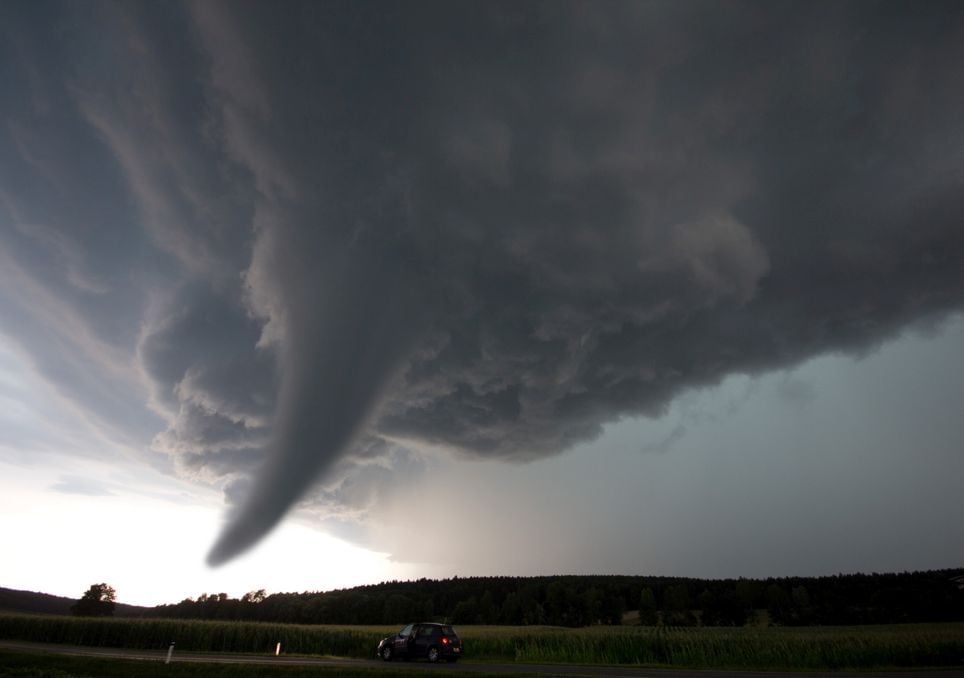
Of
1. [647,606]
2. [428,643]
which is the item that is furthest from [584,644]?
[647,606]

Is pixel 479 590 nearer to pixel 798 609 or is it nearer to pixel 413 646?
pixel 798 609

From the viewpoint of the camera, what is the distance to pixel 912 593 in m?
109

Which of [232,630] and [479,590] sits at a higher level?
[479,590]

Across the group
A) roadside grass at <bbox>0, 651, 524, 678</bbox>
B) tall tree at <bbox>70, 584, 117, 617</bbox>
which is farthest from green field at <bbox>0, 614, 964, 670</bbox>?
tall tree at <bbox>70, 584, 117, 617</bbox>

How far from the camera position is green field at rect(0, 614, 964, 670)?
3362 centimetres

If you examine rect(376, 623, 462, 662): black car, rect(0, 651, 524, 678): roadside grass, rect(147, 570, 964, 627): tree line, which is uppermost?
rect(147, 570, 964, 627): tree line

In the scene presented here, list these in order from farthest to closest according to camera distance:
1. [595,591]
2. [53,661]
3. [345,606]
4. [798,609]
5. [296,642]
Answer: [345,606]
[595,591]
[798,609]
[296,642]
[53,661]

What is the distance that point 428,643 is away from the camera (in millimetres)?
34812

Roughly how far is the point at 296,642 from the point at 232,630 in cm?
706

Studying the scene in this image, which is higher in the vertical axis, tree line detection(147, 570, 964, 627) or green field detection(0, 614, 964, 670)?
tree line detection(147, 570, 964, 627)

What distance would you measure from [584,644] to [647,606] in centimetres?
9964

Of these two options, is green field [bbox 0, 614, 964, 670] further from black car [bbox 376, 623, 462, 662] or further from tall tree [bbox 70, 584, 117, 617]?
tall tree [bbox 70, 584, 117, 617]

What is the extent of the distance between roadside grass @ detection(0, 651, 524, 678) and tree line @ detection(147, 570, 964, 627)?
84.0 metres

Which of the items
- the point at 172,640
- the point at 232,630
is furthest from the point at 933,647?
the point at 172,640
